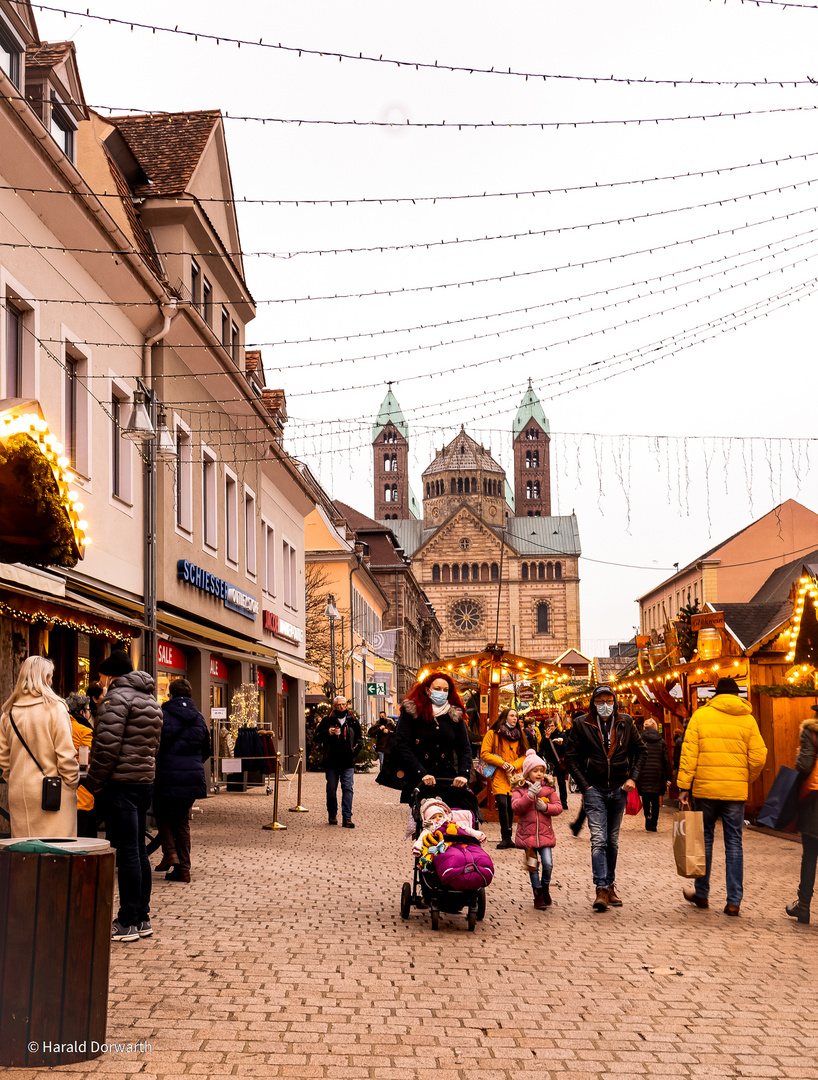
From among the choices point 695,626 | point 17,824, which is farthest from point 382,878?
point 695,626

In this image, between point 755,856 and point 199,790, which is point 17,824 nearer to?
point 199,790

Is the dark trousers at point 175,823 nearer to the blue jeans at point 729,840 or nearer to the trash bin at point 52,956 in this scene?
the blue jeans at point 729,840

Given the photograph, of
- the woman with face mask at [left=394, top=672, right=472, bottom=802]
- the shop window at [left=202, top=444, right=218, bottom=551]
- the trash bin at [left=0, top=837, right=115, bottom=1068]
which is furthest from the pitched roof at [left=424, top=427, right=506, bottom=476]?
the trash bin at [left=0, top=837, right=115, bottom=1068]

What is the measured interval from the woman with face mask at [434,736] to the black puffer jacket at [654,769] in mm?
7810

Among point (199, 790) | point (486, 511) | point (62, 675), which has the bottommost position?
point (199, 790)

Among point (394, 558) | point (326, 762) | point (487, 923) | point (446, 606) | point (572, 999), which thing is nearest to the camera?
point (572, 999)

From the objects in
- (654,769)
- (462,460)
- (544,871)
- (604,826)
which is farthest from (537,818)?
(462,460)

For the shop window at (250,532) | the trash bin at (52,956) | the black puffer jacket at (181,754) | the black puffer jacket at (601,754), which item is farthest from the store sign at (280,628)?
the trash bin at (52,956)

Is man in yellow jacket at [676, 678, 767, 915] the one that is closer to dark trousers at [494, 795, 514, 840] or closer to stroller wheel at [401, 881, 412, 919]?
stroller wheel at [401, 881, 412, 919]

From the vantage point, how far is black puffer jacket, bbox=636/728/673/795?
1714 cm

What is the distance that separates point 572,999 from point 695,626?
15.8 meters

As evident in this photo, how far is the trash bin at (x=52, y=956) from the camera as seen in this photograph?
486 cm

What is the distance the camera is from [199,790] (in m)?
10.8

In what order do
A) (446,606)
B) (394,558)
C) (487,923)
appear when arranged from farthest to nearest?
(446,606)
(394,558)
(487,923)
